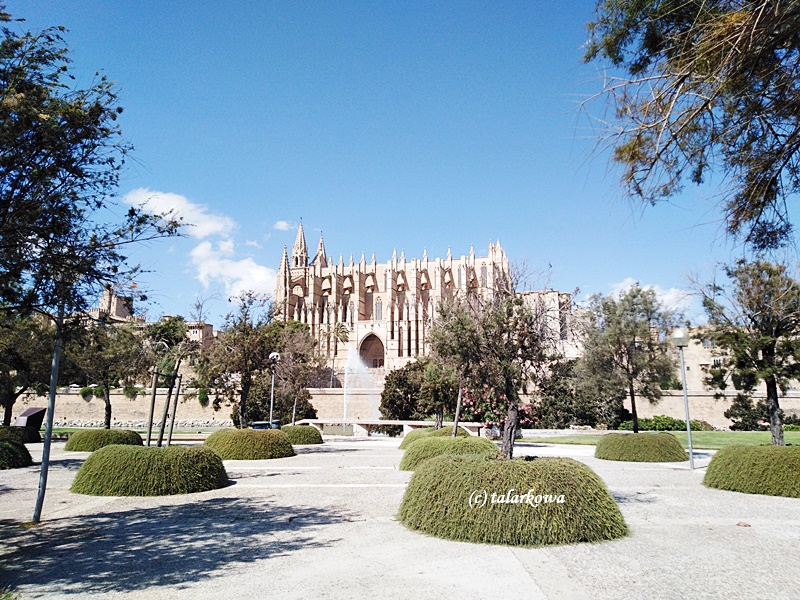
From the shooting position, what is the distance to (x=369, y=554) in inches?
214

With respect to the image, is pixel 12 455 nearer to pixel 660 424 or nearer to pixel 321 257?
pixel 660 424

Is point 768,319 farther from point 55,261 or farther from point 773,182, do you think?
point 55,261

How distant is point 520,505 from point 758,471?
6089mm

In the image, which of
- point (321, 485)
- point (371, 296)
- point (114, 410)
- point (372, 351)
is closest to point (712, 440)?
point (321, 485)

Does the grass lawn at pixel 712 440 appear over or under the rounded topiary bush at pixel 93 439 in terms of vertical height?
under

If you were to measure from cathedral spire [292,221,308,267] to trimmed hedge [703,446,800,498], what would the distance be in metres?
96.6

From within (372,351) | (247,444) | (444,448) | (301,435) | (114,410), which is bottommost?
(301,435)

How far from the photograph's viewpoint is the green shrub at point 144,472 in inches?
368

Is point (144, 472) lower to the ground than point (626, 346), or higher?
lower

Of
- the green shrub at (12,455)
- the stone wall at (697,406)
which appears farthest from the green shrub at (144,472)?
the stone wall at (697,406)

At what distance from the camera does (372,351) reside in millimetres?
83875

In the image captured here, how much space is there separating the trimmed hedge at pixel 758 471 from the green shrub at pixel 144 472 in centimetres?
911

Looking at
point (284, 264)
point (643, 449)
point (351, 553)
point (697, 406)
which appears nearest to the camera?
point (351, 553)

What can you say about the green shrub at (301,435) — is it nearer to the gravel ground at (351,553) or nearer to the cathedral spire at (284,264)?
the gravel ground at (351,553)
